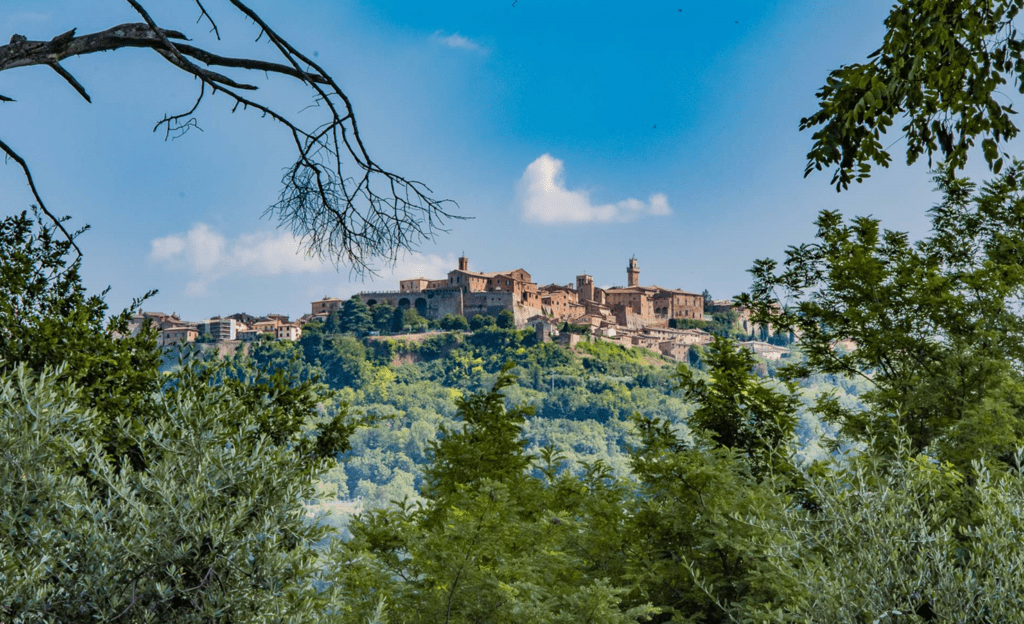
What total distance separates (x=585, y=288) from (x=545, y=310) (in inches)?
314

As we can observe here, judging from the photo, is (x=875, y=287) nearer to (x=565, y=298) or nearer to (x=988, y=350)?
(x=988, y=350)

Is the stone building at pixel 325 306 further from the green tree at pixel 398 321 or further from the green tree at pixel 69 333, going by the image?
the green tree at pixel 69 333

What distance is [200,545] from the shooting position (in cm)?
265

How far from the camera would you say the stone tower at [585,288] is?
339 ft

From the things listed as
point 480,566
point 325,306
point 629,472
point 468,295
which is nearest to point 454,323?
point 468,295

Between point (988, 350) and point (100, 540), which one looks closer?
point (100, 540)

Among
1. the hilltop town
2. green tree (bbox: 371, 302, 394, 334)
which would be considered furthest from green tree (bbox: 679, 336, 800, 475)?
green tree (bbox: 371, 302, 394, 334)

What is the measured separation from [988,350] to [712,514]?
240 inches

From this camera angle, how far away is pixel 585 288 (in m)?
104

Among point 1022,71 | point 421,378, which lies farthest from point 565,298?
point 1022,71

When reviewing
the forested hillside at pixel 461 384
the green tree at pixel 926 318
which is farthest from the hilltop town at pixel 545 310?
the green tree at pixel 926 318

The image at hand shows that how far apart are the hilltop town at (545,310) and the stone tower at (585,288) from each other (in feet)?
0.44

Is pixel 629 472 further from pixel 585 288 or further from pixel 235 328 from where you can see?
pixel 585 288

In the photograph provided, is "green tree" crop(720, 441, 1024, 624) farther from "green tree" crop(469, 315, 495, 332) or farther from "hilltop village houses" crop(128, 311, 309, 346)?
"green tree" crop(469, 315, 495, 332)
